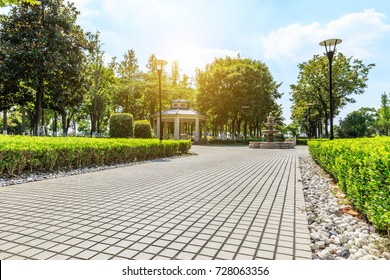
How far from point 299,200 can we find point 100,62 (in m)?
35.9

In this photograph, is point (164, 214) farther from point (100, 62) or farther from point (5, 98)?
point (100, 62)

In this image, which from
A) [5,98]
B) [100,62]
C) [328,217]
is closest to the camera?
[328,217]

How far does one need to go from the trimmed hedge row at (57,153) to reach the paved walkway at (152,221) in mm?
1392

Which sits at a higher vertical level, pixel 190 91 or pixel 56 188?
pixel 190 91

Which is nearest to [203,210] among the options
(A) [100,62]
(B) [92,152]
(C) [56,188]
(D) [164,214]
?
(D) [164,214]

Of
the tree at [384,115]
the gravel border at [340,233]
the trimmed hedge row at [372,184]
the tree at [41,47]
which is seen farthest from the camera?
the tree at [384,115]

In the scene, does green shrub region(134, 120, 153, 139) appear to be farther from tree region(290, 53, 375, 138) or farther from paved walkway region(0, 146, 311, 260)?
tree region(290, 53, 375, 138)

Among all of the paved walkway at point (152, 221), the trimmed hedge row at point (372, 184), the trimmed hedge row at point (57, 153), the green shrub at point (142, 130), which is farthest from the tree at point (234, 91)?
the trimmed hedge row at point (372, 184)

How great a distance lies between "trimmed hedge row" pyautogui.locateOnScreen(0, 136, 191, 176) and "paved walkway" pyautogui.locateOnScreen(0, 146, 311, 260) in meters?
1.39

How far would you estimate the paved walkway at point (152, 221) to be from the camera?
3064mm

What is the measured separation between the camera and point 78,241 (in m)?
3.30

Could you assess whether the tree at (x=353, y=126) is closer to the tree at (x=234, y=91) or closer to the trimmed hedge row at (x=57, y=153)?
the tree at (x=234, y=91)

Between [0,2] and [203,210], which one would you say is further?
[0,2]

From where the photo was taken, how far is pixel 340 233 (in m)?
3.70
